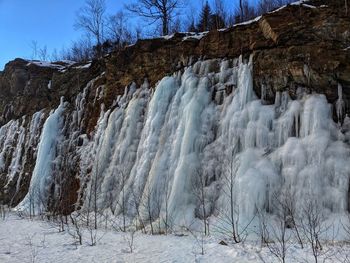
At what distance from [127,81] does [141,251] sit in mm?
11541

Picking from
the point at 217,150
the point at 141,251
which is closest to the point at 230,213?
the point at 217,150

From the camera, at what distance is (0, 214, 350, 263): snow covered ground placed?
866cm

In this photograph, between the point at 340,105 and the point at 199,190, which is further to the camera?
the point at 199,190

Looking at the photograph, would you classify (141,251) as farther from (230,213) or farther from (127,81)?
(127,81)

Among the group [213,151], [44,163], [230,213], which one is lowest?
[230,213]

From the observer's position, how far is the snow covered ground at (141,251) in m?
8.66

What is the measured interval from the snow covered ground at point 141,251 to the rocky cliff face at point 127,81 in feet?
14.5

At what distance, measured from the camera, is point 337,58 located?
13.8 metres

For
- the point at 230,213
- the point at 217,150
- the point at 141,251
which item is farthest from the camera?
the point at 217,150

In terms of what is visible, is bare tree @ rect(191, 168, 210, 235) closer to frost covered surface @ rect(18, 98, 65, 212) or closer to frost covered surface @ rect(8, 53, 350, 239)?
frost covered surface @ rect(8, 53, 350, 239)

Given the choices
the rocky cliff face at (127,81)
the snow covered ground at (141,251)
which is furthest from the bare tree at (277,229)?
the rocky cliff face at (127,81)

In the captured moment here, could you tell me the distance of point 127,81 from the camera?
20.0 m

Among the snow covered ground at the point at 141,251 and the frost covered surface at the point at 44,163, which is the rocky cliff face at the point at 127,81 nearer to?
the frost covered surface at the point at 44,163

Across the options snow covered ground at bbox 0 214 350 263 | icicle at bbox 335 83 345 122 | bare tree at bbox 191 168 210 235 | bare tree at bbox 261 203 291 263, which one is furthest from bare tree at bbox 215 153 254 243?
icicle at bbox 335 83 345 122
